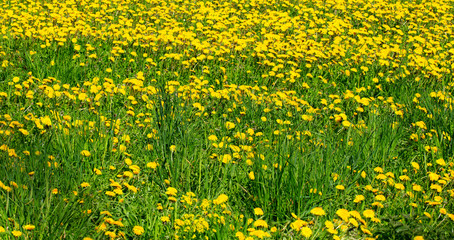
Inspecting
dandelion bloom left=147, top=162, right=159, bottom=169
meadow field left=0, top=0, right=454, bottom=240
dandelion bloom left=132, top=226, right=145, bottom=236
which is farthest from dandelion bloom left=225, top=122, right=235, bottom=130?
dandelion bloom left=132, top=226, right=145, bottom=236

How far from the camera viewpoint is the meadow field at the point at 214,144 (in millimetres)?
2707

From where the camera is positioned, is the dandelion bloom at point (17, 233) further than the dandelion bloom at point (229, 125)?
No

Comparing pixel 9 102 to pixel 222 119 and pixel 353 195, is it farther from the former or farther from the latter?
pixel 353 195

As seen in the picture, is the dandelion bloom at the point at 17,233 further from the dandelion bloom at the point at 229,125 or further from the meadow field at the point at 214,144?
the dandelion bloom at the point at 229,125

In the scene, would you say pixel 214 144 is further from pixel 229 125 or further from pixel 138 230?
pixel 138 230

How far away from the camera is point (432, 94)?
4656 millimetres

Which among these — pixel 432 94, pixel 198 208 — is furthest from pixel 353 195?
pixel 432 94

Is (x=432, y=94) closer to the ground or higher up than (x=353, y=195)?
higher up

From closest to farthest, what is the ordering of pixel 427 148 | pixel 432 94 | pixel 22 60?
pixel 427 148, pixel 432 94, pixel 22 60

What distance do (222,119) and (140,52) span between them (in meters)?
1.90

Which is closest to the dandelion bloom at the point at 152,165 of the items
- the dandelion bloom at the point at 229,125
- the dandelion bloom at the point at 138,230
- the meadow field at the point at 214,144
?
the meadow field at the point at 214,144

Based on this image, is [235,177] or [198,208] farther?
[235,177]

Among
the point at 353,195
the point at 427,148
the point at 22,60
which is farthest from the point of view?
the point at 22,60

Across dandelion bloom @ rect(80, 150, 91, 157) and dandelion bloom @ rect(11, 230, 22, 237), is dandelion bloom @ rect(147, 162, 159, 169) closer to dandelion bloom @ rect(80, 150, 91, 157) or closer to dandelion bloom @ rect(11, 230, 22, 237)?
dandelion bloom @ rect(80, 150, 91, 157)
